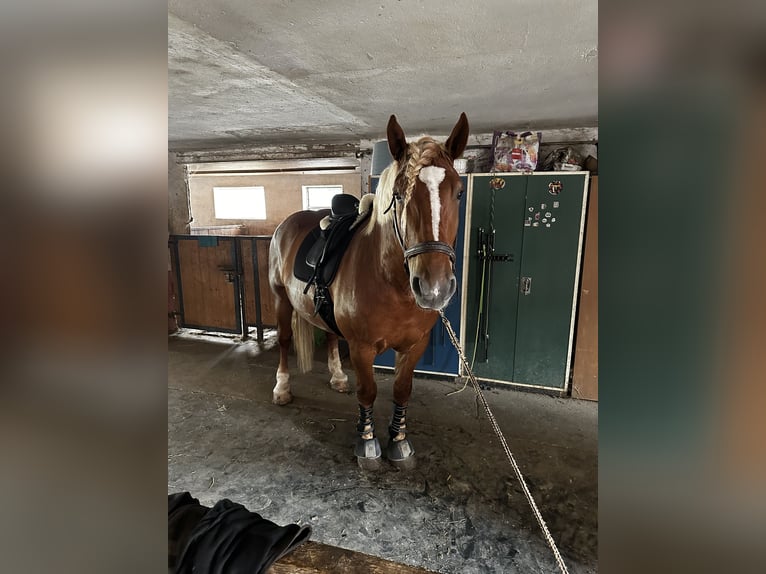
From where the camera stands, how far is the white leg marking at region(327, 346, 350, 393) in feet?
9.31

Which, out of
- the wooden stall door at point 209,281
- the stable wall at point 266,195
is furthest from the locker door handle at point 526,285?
the stable wall at point 266,195

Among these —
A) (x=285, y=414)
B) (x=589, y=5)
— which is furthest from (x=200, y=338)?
(x=589, y=5)

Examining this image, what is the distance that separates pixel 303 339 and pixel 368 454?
1.12 meters

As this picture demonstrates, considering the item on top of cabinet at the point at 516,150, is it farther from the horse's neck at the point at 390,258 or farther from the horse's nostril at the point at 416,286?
the horse's nostril at the point at 416,286

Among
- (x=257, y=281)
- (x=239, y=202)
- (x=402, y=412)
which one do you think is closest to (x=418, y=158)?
(x=402, y=412)

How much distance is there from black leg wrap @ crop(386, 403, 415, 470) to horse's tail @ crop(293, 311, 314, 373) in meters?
1.04

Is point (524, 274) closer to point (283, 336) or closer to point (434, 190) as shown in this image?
point (434, 190)

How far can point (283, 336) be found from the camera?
112 inches

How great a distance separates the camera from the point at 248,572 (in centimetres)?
57

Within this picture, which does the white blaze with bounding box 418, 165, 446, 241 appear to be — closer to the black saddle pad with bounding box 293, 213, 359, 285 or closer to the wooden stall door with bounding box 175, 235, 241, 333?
the black saddle pad with bounding box 293, 213, 359, 285

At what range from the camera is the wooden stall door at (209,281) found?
13.1 ft

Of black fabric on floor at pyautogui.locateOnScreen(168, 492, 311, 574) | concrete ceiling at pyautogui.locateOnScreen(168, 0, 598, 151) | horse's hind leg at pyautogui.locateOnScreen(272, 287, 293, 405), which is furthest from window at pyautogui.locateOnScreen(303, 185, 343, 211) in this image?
black fabric on floor at pyautogui.locateOnScreen(168, 492, 311, 574)
